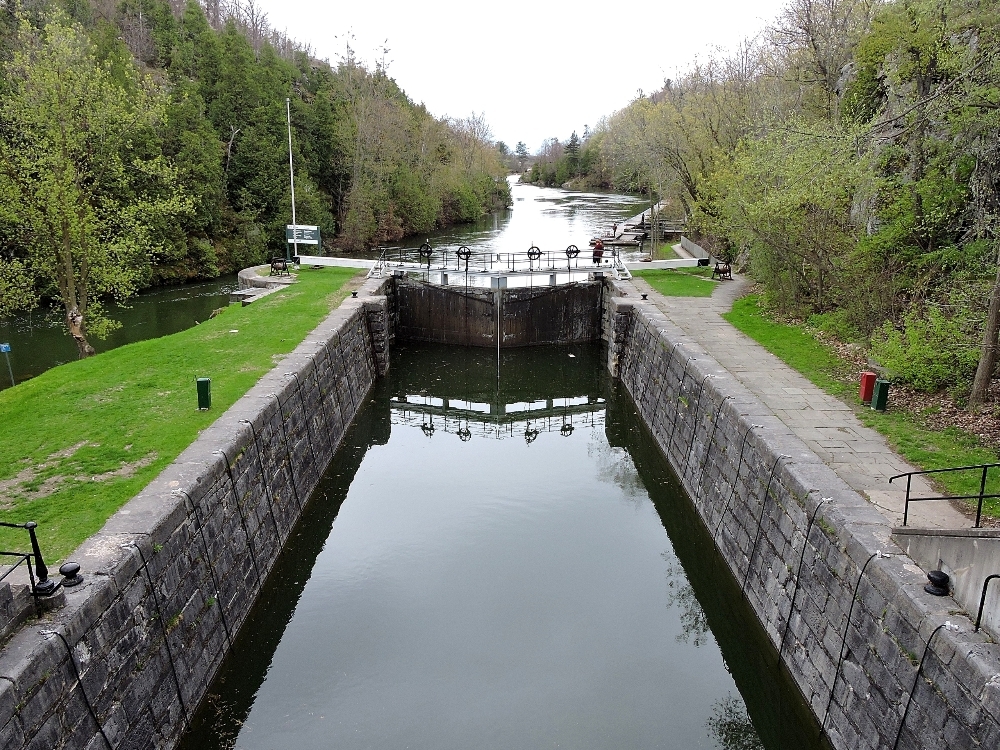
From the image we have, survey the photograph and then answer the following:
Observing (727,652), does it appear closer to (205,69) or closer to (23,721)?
(23,721)

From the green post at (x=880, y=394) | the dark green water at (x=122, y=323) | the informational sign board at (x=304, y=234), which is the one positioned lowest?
the dark green water at (x=122, y=323)

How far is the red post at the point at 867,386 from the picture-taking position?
1303 centimetres

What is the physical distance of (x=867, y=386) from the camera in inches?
516

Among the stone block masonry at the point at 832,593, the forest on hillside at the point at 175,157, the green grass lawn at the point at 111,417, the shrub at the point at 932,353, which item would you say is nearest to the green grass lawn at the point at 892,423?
the shrub at the point at 932,353

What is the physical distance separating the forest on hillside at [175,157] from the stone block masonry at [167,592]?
7.97 m

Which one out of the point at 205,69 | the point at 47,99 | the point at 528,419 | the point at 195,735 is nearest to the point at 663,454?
the point at 528,419

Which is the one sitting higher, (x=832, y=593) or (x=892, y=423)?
(x=892, y=423)

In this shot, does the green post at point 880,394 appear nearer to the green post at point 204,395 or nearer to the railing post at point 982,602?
the railing post at point 982,602

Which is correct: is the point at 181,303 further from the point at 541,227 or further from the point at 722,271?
the point at 541,227

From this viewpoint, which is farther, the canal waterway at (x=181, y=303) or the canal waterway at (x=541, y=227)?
the canal waterway at (x=541, y=227)

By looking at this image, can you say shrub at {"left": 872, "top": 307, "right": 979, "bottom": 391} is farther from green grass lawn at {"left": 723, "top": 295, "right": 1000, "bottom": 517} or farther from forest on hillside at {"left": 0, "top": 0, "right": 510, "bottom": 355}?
forest on hillside at {"left": 0, "top": 0, "right": 510, "bottom": 355}

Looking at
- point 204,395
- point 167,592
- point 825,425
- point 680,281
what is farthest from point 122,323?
point 825,425

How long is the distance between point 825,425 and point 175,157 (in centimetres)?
3390

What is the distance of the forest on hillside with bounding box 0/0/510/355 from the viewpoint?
17.3m
